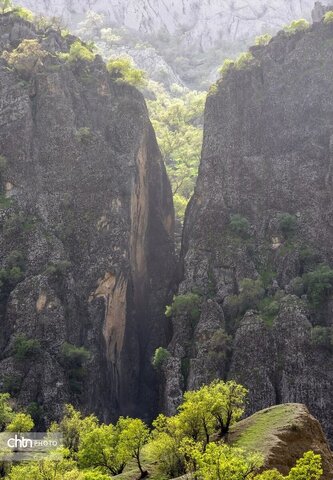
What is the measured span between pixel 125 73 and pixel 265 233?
103 ft

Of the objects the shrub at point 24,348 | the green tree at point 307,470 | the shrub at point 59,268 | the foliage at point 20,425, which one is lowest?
the green tree at point 307,470

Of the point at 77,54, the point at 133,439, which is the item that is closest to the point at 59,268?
the point at 133,439

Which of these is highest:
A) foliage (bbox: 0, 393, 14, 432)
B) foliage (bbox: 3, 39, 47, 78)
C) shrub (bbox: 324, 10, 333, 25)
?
shrub (bbox: 324, 10, 333, 25)

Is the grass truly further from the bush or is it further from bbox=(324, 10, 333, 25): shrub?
bbox=(324, 10, 333, 25): shrub

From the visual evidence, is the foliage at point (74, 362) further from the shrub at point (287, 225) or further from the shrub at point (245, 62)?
the shrub at point (245, 62)

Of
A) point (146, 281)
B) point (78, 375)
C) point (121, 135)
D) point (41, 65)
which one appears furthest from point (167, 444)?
point (41, 65)

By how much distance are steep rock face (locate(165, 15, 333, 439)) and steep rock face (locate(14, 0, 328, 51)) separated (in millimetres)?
108798

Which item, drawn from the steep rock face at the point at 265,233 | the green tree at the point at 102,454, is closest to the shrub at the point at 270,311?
the steep rock face at the point at 265,233

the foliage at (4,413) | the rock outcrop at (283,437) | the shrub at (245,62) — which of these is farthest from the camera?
the shrub at (245,62)

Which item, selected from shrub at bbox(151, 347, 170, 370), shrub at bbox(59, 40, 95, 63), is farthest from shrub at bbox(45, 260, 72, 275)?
shrub at bbox(59, 40, 95, 63)

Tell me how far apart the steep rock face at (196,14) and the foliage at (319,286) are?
13877 centimetres

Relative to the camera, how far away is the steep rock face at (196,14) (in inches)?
7288

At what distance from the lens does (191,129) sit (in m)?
107

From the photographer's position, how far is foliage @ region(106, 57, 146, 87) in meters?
81.8
